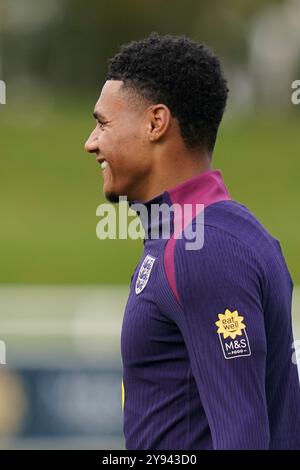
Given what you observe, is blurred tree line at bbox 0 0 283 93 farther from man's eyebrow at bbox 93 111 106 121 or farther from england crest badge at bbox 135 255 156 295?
england crest badge at bbox 135 255 156 295

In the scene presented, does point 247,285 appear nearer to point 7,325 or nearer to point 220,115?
point 220,115

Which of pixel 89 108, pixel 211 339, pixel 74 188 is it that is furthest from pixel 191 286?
pixel 89 108

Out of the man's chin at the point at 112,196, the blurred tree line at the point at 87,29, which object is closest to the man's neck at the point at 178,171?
the man's chin at the point at 112,196

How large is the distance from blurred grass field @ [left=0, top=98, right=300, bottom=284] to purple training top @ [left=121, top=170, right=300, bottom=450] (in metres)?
11.2

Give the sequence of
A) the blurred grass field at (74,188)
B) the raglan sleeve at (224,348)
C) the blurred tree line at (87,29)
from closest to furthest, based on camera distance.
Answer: the raglan sleeve at (224,348) → the blurred grass field at (74,188) → the blurred tree line at (87,29)

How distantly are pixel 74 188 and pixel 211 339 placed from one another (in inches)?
616

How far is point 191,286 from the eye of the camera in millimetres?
2223

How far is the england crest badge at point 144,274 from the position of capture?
7.67 ft

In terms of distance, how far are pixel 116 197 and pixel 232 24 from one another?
58.8 feet

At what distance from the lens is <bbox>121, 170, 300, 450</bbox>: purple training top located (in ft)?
7.28

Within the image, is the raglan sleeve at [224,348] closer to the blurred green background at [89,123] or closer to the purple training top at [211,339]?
the purple training top at [211,339]

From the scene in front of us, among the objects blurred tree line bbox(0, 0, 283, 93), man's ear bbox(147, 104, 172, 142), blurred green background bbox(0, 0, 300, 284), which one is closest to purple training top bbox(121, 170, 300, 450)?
man's ear bbox(147, 104, 172, 142)

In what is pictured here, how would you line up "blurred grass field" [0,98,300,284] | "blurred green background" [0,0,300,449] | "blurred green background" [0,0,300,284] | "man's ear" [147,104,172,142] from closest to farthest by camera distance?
"man's ear" [147,104,172,142], "blurred grass field" [0,98,300,284], "blurred green background" [0,0,300,449], "blurred green background" [0,0,300,284]

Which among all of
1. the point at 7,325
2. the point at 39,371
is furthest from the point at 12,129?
the point at 39,371
